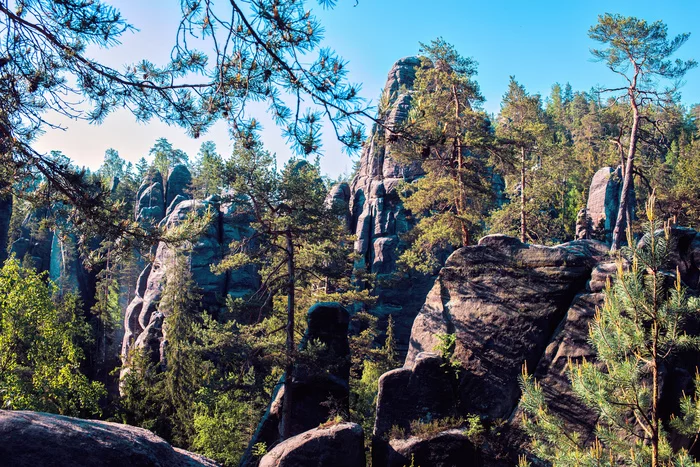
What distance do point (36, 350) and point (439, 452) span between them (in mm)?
12550

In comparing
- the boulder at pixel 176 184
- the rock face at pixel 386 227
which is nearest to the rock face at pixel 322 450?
the rock face at pixel 386 227

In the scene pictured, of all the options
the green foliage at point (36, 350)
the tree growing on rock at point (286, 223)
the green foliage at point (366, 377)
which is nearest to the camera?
the green foliage at point (36, 350)

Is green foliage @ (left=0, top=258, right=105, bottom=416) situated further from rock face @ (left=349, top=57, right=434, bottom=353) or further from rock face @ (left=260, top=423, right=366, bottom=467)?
rock face @ (left=349, top=57, right=434, bottom=353)

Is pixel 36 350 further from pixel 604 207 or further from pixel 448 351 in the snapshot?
pixel 604 207

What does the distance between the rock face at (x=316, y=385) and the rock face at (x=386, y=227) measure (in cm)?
1427

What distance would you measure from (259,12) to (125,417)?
15970 mm

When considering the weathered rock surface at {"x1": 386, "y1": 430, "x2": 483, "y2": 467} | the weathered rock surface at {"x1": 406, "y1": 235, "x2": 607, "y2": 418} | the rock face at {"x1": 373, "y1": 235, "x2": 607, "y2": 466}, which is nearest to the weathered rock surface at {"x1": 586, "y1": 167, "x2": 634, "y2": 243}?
the weathered rock surface at {"x1": 406, "y1": 235, "x2": 607, "y2": 418}

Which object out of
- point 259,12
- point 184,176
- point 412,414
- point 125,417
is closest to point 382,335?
point 125,417

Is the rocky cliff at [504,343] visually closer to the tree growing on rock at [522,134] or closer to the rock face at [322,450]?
the rock face at [322,450]

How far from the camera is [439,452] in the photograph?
9375 millimetres

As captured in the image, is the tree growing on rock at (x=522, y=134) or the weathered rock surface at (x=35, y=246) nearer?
the tree growing on rock at (x=522, y=134)

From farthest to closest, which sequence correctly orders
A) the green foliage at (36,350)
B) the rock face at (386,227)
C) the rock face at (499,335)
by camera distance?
the rock face at (386,227)
the green foliage at (36,350)
the rock face at (499,335)

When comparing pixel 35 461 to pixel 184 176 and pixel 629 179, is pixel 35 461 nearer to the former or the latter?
pixel 629 179

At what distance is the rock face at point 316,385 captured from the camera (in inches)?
504
